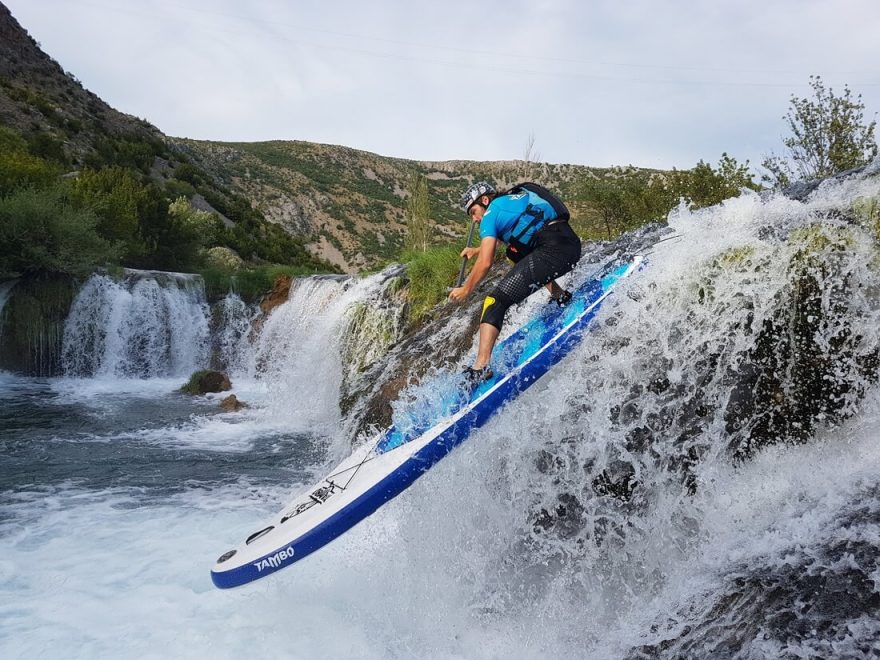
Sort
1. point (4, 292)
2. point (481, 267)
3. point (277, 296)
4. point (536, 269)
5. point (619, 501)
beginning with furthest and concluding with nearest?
point (277, 296) < point (4, 292) < point (536, 269) < point (481, 267) < point (619, 501)

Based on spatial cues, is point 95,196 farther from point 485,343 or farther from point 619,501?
point 619,501

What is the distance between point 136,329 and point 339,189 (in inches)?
2071

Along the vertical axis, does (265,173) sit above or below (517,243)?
above

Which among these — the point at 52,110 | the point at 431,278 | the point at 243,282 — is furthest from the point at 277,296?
the point at 52,110

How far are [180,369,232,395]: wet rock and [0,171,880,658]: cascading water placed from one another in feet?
23.2

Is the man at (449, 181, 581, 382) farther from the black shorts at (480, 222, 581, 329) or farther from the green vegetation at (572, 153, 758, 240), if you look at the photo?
the green vegetation at (572, 153, 758, 240)

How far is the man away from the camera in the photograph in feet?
13.7

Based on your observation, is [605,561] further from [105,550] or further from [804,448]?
[105,550]

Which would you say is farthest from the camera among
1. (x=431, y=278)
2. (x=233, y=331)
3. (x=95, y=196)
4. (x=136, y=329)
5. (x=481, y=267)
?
(x=95, y=196)

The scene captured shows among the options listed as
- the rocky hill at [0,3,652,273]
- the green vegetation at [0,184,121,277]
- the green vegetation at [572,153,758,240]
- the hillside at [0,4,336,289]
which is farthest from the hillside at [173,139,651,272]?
the green vegetation at [0,184,121,277]

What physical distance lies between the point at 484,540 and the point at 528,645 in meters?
0.85

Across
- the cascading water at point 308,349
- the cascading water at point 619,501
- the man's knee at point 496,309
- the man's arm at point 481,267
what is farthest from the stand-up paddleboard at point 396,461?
the cascading water at point 308,349

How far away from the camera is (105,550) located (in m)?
4.77

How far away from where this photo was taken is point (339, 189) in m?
63.2
